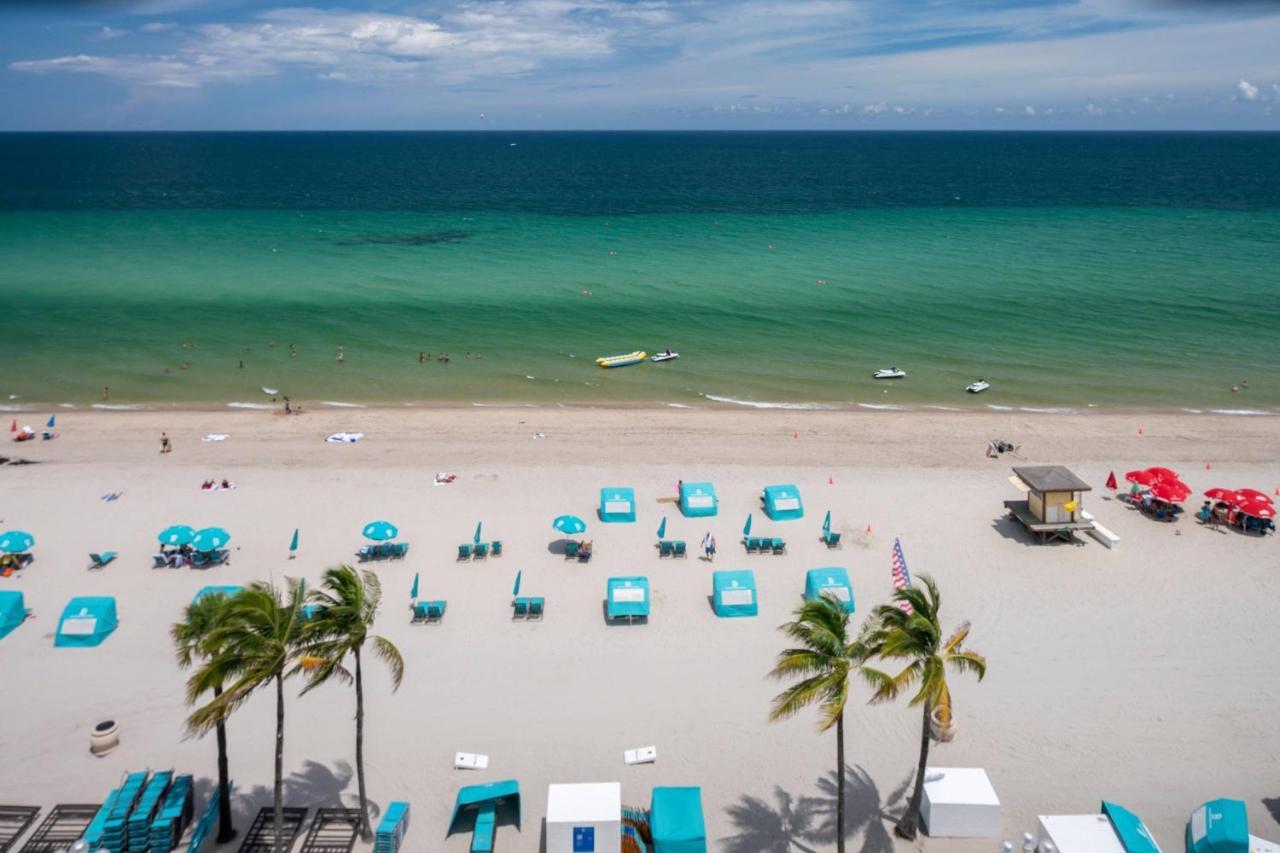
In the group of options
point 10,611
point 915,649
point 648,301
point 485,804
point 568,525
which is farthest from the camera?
point 648,301

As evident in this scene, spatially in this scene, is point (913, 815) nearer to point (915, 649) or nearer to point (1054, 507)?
point (915, 649)

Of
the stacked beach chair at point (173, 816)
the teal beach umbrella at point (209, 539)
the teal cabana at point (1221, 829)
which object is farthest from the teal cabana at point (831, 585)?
the teal beach umbrella at point (209, 539)

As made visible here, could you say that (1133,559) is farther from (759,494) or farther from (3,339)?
(3,339)

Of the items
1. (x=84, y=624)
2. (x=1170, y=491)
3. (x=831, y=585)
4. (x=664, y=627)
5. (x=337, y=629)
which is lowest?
(x=664, y=627)

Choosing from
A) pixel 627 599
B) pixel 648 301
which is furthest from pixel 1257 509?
pixel 648 301

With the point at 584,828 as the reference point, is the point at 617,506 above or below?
above

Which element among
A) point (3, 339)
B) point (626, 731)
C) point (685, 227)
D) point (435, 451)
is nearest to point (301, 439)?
point (435, 451)

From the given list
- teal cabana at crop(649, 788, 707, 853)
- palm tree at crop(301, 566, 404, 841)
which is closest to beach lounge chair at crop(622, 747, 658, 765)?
teal cabana at crop(649, 788, 707, 853)

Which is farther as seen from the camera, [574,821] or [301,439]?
[301,439]
